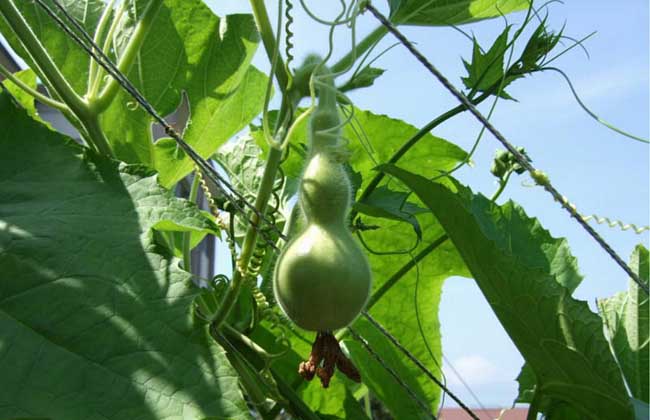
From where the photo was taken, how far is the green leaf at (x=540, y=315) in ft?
2.34

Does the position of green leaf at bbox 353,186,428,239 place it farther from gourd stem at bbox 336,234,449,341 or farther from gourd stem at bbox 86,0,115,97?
gourd stem at bbox 86,0,115,97

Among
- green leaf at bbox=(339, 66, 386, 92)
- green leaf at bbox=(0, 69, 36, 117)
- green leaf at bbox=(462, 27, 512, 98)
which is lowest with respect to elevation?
green leaf at bbox=(0, 69, 36, 117)

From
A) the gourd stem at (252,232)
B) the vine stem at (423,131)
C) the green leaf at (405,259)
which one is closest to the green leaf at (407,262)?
the green leaf at (405,259)

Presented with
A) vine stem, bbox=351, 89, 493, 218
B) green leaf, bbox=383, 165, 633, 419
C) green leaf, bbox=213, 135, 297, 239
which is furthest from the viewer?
green leaf, bbox=213, 135, 297, 239

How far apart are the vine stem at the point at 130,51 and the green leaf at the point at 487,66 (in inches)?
13.2

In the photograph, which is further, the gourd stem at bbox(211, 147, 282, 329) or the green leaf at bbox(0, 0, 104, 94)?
the green leaf at bbox(0, 0, 104, 94)

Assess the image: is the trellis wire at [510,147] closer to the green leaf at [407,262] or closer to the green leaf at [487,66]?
the green leaf at [487,66]

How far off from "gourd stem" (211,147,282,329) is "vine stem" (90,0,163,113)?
20cm

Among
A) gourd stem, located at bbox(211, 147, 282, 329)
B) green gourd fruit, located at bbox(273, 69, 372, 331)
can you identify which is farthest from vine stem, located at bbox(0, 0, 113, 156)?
green gourd fruit, located at bbox(273, 69, 372, 331)

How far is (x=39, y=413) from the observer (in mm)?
563

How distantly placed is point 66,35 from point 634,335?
75cm

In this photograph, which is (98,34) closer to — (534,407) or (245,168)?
(245,168)

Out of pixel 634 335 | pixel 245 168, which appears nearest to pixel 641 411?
pixel 634 335

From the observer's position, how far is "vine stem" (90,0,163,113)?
0.84m
